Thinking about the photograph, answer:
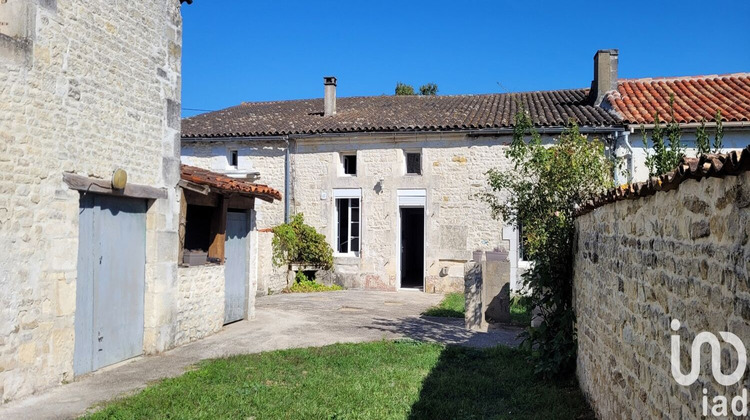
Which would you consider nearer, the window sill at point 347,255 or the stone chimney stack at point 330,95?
the window sill at point 347,255

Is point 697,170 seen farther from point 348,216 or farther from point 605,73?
point 605,73

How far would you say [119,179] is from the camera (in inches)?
296

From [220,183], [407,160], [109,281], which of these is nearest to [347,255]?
[407,160]

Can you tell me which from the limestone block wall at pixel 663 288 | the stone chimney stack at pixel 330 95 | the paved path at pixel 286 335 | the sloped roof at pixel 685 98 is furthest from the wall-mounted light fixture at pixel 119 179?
the stone chimney stack at pixel 330 95

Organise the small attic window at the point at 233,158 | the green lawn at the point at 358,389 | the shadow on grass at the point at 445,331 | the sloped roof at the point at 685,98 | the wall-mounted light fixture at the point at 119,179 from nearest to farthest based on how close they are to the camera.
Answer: the green lawn at the point at 358,389 < the wall-mounted light fixture at the point at 119,179 < the shadow on grass at the point at 445,331 < the sloped roof at the point at 685,98 < the small attic window at the point at 233,158

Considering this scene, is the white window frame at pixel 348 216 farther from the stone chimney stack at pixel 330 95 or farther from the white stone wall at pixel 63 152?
the white stone wall at pixel 63 152

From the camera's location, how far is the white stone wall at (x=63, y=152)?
20.0 ft

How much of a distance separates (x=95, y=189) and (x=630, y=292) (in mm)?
5875

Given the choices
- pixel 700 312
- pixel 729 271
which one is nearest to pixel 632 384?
pixel 700 312

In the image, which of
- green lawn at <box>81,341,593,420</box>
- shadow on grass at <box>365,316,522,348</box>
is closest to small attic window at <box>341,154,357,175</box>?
shadow on grass at <box>365,316,522,348</box>

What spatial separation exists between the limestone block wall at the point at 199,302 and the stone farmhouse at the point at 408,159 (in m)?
5.86

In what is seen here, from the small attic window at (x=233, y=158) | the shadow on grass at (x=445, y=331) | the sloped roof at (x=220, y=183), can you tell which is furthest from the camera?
the small attic window at (x=233, y=158)

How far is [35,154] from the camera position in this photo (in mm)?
6406

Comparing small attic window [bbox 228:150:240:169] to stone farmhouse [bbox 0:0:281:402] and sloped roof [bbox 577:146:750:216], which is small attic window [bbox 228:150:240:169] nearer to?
stone farmhouse [bbox 0:0:281:402]
